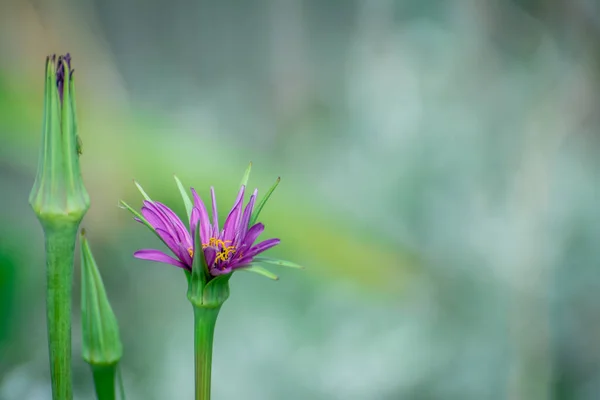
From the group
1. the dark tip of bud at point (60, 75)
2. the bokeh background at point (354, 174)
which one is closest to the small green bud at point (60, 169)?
the dark tip of bud at point (60, 75)

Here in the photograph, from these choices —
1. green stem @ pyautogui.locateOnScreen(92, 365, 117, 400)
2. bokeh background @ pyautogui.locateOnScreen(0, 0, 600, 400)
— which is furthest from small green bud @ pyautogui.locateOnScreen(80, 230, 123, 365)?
bokeh background @ pyautogui.locateOnScreen(0, 0, 600, 400)

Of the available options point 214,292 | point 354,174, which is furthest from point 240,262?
point 354,174

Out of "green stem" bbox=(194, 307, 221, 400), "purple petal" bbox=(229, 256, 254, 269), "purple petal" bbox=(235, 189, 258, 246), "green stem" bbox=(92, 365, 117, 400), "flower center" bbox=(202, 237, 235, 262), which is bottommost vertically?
"green stem" bbox=(92, 365, 117, 400)

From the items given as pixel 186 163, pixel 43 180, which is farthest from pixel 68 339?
pixel 186 163

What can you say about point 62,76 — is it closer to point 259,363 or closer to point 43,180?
point 43,180

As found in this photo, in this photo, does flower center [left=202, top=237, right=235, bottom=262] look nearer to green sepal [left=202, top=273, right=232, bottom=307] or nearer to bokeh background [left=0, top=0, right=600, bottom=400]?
green sepal [left=202, top=273, right=232, bottom=307]

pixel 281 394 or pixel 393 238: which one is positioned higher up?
pixel 393 238

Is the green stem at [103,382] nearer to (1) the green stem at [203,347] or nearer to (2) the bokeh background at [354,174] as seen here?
(1) the green stem at [203,347]
